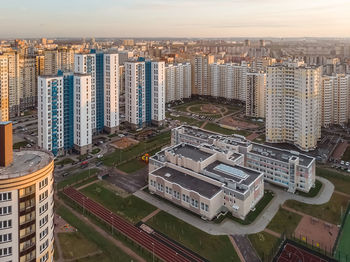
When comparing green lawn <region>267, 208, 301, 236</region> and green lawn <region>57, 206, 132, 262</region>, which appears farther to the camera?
green lawn <region>267, 208, 301, 236</region>

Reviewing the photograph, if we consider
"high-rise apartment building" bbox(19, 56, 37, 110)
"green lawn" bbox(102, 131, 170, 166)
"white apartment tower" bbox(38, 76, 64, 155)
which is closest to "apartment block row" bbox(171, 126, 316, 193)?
"green lawn" bbox(102, 131, 170, 166)

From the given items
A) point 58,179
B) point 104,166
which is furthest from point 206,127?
point 58,179

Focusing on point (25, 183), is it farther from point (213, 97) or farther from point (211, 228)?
point (213, 97)

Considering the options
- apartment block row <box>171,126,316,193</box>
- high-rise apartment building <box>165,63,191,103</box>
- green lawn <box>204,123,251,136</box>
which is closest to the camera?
apartment block row <box>171,126,316,193</box>

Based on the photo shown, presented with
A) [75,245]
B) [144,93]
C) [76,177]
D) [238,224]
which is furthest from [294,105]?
[75,245]

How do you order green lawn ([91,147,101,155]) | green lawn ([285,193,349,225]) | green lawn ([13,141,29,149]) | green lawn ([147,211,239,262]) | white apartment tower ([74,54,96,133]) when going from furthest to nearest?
white apartment tower ([74,54,96,133])
green lawn ([13,141,29,149])
green lawn ([91,147,101,155])
green lawn ([285,193,349,225])
green lawn ([147,211,239,262])

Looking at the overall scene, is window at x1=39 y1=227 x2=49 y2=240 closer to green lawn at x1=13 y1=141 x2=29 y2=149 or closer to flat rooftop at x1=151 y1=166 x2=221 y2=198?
flat rooftop at x1=151 y1=166 x2=221 y2=198

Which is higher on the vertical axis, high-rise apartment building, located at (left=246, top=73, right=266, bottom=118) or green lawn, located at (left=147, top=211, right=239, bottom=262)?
high-rise apartment building, located at (left=246, top=73, right=266, bottom=118)

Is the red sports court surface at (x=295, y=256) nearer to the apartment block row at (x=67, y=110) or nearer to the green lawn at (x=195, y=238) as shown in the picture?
the green lawn at (x=195, y=238)
